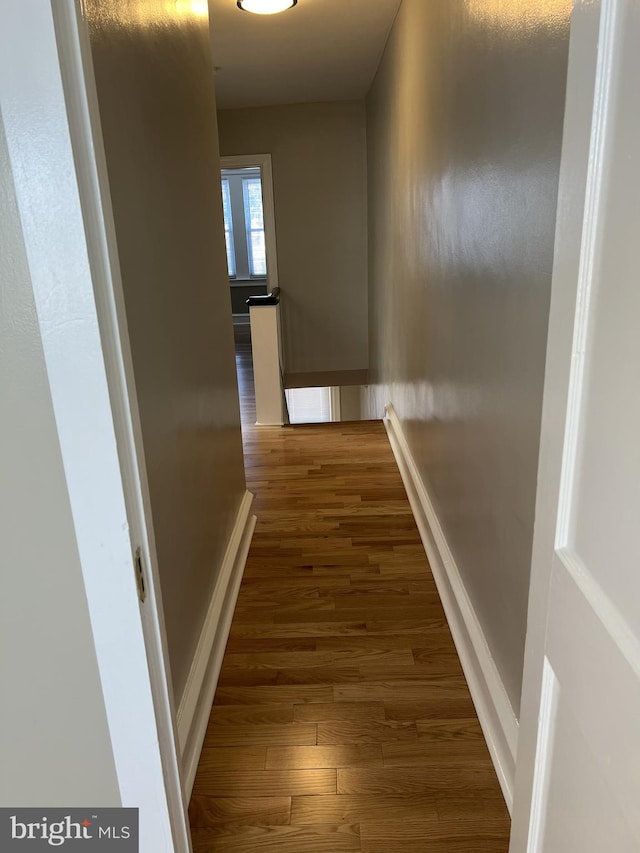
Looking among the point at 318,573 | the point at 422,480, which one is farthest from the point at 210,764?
the point at 422,480

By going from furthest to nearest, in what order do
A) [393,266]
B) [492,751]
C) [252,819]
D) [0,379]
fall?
1. [393,266]
2. [492,751]
3. [252,819]
4. [0,379]

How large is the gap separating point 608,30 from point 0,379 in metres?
0.84

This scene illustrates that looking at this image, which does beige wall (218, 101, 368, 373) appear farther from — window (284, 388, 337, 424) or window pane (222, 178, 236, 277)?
window pane (222, 178, 236, 277)

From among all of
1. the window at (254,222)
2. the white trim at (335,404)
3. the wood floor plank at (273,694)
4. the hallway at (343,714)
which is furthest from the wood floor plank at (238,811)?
the window at (254,222)

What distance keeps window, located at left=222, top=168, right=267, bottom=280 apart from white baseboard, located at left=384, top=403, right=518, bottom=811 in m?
7.97

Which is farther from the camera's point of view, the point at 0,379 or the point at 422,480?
the point at 422,480

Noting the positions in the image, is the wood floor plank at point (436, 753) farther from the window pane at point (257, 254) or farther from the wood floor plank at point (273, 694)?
the window pane at point (257, 254)

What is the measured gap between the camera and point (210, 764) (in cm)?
163

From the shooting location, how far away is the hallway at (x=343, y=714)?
1453mm

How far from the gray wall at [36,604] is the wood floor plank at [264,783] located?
2.03 feet

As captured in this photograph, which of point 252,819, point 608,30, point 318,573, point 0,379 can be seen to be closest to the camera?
point 608,30

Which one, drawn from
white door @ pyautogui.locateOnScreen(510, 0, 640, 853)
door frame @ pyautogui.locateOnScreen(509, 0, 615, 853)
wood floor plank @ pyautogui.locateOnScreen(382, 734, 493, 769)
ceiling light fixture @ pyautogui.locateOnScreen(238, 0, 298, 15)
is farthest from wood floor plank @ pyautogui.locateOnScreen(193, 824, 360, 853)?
ceiling light fixture @ pyautogui.locateOnScreen(238, 0, 298, 15)

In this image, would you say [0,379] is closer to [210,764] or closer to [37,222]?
[37,222]

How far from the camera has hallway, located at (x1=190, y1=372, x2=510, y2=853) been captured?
57.2 inches
